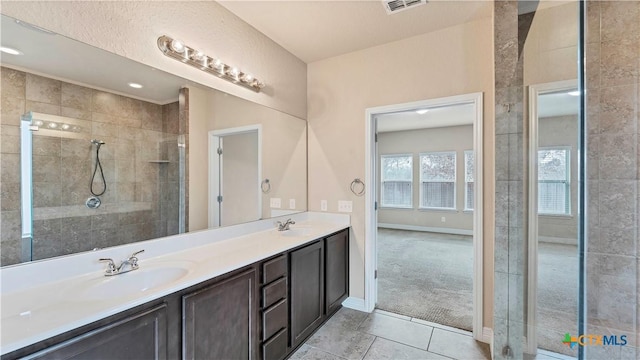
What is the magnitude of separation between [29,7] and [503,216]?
2.96 m

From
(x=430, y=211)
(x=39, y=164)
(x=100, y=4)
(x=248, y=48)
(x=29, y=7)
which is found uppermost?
(x=248, y=48)

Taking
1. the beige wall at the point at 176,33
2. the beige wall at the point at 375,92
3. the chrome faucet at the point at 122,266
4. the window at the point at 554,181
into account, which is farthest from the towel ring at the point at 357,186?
the chrome faucet at the point at 122,266

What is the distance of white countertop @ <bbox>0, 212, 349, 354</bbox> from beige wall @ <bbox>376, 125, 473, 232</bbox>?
5575 mm

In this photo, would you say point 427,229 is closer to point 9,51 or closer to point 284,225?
point 284,225

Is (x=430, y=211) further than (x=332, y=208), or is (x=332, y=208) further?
(x=430, y=211)

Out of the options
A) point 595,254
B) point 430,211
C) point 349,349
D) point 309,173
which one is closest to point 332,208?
point 309,173

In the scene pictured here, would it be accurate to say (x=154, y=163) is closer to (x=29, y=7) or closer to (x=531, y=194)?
(x=29, y=7)

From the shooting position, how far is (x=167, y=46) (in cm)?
163

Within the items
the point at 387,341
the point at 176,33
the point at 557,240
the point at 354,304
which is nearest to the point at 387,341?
the point at 387,341

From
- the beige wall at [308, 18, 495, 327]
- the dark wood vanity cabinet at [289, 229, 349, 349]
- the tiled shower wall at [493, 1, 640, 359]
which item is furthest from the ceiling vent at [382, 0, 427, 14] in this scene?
the dark wood vanity cabinet at [289, 229, 349, 349]

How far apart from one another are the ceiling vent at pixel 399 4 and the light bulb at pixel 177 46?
1515 millimetres

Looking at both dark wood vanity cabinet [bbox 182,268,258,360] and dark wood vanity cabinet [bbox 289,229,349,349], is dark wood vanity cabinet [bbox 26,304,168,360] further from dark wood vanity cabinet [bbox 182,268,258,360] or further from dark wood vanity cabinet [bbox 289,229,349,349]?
dark wood vanity cabinet [bbox 289,229,349,349]

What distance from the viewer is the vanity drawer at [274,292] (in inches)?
65.5

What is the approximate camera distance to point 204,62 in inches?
72.6
